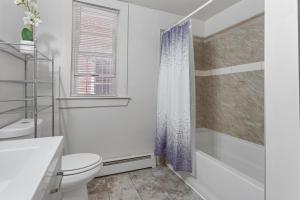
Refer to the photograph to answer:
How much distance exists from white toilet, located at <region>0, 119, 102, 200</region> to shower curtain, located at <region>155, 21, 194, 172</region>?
0.82 meters

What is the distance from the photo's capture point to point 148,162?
220 cm

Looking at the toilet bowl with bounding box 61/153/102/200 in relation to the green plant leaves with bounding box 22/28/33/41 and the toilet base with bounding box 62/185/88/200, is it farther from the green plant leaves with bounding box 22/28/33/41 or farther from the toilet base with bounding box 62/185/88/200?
the green plant leaves with bounding box 22/28/33/41

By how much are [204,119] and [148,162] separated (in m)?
0.96

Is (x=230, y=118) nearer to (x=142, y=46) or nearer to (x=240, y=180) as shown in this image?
(x=240, y=180)

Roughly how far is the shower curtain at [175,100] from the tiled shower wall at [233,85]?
573mm

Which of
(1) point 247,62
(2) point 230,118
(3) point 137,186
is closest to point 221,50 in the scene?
(1) point 247,62

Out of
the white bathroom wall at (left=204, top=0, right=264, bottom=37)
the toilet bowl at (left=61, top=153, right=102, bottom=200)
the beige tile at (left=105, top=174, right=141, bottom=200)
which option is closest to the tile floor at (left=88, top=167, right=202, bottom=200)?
the beige tile at (left=105, top=174, right=141, bottom=200)

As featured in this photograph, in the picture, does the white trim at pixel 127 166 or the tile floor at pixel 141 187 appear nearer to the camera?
the tile floor at pixel 141 187

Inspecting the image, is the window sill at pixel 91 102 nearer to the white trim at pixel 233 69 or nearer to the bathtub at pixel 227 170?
the bathtub at pixel 227 170

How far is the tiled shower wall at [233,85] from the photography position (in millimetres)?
1789

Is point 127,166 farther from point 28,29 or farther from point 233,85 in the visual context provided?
point 28,29

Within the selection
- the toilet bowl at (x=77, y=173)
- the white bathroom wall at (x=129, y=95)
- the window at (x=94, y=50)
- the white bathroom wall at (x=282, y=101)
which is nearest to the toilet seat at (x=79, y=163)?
the toilet bowl at (x=77, y=173)

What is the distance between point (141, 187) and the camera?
177cm

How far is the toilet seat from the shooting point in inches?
51.1
